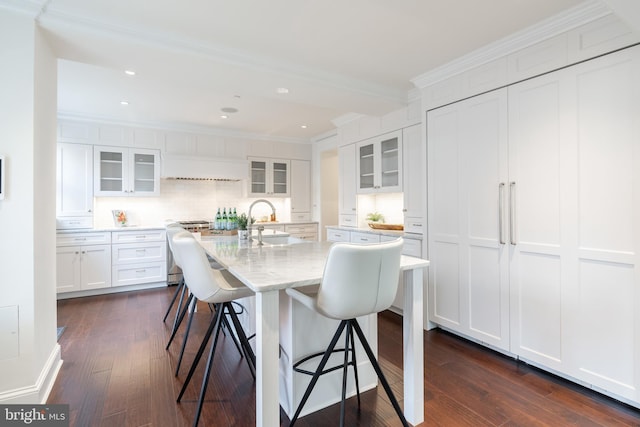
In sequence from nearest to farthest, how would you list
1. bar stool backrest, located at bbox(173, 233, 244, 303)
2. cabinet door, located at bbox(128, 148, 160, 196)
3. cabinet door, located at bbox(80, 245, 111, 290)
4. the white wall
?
bar stool backrest, located at bbox(173, 233, 244, 303) → the white wall → cabinet door, located at bbox(80, 245, 111, 290) → cabinet door, located at bbox(128, 148, 160, 196)

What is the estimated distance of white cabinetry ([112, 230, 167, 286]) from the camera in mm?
4352

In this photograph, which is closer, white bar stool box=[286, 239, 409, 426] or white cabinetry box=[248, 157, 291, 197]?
white bar stool box=[286, 239, 409, 426]

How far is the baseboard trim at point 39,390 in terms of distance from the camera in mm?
Answer: 1793

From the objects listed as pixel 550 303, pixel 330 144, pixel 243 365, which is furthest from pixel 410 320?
pixel 330 144

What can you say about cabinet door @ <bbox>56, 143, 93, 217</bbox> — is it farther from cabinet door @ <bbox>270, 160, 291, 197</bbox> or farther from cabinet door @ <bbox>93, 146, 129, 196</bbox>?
cabinet door @ <bbox>270, 160, 291, 197</bbox>

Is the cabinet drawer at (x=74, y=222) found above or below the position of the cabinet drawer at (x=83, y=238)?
above

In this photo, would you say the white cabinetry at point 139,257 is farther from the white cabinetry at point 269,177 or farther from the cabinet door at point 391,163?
the cabinet door at point 391,163

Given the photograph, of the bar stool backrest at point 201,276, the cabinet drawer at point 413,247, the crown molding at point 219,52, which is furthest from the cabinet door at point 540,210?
the bar stool backrest at point 201,276

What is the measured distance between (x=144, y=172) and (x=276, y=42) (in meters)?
3.40

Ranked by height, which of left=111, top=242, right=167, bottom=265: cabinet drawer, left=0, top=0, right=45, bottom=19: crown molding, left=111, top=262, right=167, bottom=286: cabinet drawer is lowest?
left=111, top=262, right=167, bottom=286: cabinet drawer

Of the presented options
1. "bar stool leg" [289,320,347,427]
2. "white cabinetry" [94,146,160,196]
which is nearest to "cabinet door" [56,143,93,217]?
"white cabinetry" [94,146,160,196]

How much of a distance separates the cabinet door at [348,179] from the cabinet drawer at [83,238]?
330cm

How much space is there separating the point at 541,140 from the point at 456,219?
2.95ft

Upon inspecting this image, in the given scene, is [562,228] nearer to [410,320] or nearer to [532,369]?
[532,369]
